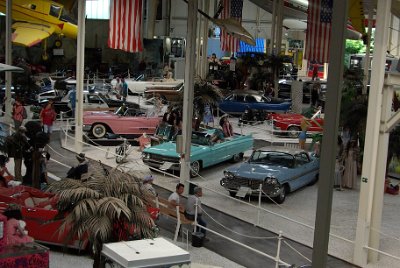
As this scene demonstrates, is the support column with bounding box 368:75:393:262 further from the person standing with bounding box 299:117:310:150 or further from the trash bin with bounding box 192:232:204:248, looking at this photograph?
the person standing with bounding box 299:117:310:150

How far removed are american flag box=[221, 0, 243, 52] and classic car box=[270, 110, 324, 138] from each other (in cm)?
473

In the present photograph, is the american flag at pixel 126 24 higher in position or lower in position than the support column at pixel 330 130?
higher

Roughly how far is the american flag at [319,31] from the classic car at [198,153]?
3875mm

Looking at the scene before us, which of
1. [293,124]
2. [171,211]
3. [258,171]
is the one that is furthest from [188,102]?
[293,124]

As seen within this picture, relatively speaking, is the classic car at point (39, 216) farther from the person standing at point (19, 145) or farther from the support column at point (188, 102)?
the support column at point (188, 102)

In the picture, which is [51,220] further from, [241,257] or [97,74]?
[97,74]

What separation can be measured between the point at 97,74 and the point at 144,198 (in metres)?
40.4

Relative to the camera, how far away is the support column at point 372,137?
460 inches

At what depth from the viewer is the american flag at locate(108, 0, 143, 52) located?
17844 millimetres

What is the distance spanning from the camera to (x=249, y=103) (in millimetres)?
31984

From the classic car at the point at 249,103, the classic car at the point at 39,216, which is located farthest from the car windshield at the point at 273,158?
the classic car at the point at 249,103

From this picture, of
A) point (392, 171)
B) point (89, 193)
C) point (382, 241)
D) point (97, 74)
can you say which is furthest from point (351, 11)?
point (97, 74)

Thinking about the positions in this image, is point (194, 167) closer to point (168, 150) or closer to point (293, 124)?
point (168, 150)

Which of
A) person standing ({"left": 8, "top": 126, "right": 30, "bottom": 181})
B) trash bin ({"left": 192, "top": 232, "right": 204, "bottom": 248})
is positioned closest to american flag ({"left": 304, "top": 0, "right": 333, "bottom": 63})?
trash bin ({"left": 192, "top": 232, "right": 204, "bottom": 248})
